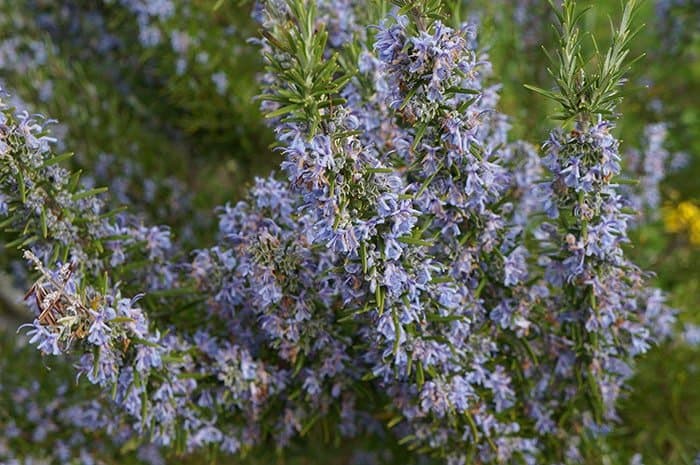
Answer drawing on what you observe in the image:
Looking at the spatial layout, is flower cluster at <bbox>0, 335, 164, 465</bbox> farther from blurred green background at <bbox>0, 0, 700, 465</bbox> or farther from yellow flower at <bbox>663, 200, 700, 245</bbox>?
yellow flower at <bbox>663, 200, 700, 245</bbox>

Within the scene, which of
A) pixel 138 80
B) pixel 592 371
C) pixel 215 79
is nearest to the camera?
pixel 592 371

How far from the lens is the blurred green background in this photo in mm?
1555

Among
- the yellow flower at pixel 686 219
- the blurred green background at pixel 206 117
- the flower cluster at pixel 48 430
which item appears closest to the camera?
the flower cluster at pixel 48 430

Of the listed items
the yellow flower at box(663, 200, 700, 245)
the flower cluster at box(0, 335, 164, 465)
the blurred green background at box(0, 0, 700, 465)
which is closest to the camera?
A: the flower cluster at box(0, 335, 164, 465)

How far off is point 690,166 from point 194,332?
163cm

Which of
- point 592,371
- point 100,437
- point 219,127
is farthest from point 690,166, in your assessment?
point 100,437

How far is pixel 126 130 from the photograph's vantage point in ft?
5.89

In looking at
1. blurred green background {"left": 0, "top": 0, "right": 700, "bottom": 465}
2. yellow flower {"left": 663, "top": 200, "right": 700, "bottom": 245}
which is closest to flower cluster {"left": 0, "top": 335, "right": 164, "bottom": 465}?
blurred green background {"left": 0, "top": 0, "right": 700, "bottom": 465}

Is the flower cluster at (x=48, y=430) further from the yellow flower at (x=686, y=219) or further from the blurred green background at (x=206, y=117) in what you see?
the yellow flower at (x=686, y=219)

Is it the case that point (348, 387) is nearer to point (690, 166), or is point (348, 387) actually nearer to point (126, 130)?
point (126, 130)

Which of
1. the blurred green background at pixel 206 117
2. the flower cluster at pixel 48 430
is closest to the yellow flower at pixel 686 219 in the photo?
the blurred green background at pixel 206 117

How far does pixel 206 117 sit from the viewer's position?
1.76 m

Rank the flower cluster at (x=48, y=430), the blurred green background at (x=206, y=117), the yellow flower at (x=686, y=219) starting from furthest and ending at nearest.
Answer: the yellow flower at (x=686, y=219) < the blurred green background at (x=206, y=117) < the flower cluster at (x=48, y=430)

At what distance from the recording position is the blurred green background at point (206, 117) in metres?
1.55
